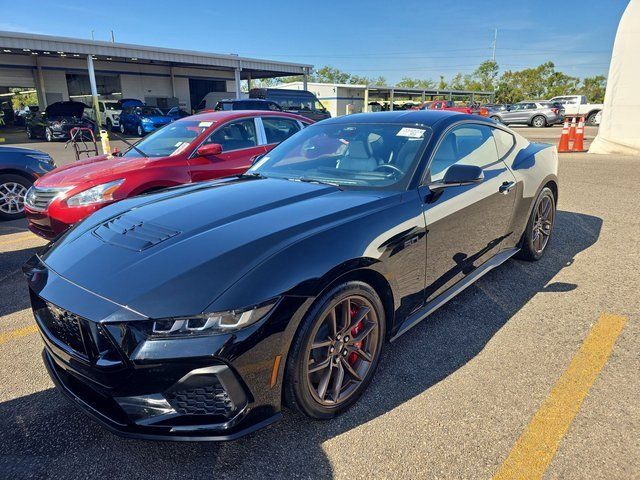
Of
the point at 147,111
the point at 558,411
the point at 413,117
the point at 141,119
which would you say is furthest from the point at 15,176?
the point at 147,111

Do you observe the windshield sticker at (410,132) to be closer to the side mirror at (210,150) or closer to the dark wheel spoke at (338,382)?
the dark wheel spoke at (338,382)

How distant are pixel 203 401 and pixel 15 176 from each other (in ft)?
21.0

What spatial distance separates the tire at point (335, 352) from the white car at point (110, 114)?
26874mm

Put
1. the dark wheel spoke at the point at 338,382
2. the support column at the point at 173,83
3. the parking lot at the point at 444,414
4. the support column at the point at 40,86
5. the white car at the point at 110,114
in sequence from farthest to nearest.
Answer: the support column at the point at 173,83
the support column at the point at 40,86
the white car at the point at 110,114
the dark wheel spoke at the point at 338,382
the parking lot at the point at 444,414

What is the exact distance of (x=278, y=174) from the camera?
3248 mm

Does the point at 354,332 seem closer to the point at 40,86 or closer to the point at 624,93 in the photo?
the point at 624,93

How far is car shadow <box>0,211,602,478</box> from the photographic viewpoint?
76.4 inches

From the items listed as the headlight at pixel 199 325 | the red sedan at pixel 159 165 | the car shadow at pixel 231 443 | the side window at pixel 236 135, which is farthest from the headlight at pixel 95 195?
the headlight at pixel 199 325

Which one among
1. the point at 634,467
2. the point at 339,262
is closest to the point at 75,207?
the point at 339,262

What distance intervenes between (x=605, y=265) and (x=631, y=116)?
11.9 meters

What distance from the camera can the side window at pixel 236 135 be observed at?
5.42m

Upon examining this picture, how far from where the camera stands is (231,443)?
6.88ft

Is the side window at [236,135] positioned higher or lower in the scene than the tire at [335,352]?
higher

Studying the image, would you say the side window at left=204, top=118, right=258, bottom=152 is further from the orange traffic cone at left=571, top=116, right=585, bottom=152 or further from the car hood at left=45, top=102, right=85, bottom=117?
the car hood at left=45, top=102, right=85, bottom=117
